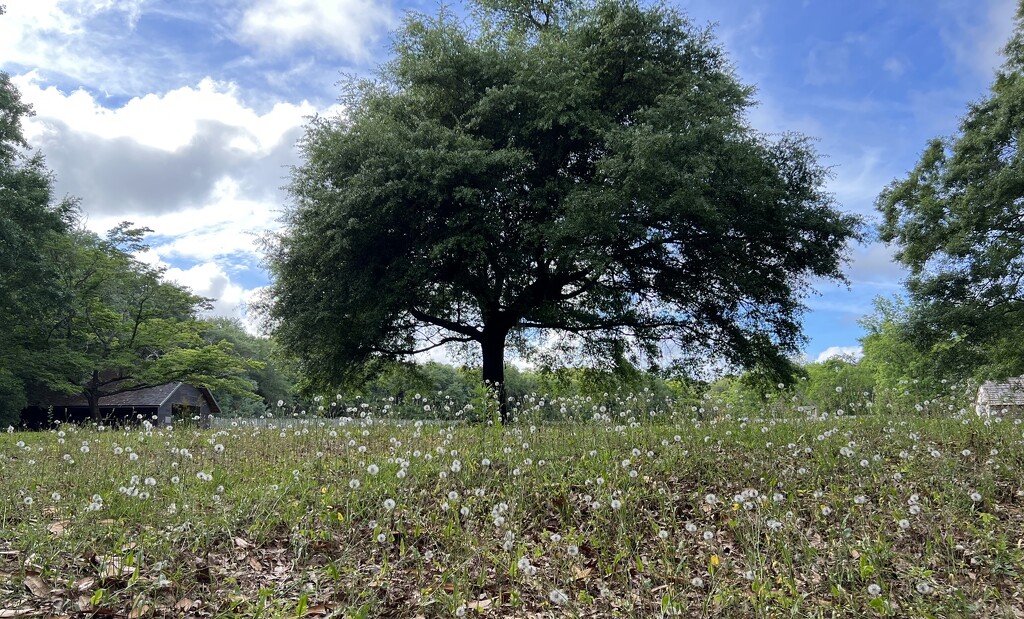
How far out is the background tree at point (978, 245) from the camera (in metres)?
20.7

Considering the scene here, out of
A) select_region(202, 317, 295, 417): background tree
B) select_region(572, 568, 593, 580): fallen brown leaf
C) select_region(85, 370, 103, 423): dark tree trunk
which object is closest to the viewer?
select_region(572, 568, 593, 580): fallen brown leaf

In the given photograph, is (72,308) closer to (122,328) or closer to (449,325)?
(122,328)

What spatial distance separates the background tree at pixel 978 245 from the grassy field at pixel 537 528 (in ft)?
52.2

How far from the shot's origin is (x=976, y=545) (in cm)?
541

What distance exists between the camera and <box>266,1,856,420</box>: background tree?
15.4 meters

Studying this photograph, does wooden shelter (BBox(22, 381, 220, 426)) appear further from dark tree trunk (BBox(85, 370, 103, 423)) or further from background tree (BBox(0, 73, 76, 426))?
background tree (BBox(0, 73, 76, 426))

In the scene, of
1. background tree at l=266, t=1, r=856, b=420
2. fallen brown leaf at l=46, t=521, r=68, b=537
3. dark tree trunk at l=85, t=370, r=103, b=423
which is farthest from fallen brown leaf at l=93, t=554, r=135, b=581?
dark tree trunk at l=85, t=370, r=103, b=423

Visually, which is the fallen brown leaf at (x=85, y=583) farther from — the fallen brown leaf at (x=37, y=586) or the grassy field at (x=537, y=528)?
the fallen brown leaf at (x=37, y=586)

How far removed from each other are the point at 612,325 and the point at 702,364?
305 cm

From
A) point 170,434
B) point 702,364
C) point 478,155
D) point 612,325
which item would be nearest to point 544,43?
point 478,155

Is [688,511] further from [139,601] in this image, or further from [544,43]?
[544,43]

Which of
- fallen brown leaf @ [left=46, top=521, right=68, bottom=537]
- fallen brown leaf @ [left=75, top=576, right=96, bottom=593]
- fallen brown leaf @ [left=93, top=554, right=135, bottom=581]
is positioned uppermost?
fallen brown leaf @ [left=46, top=521, right=68, bottom=537]

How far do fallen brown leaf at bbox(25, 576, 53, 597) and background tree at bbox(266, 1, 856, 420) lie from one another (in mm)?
11374

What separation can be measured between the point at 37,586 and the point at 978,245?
85.5 feet
